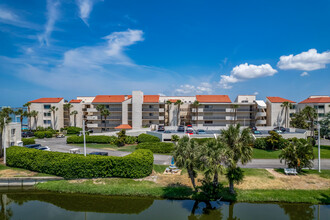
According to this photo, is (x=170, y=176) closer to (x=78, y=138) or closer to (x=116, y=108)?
(x=78, y=138)

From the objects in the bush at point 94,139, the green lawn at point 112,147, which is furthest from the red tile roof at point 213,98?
the bush at point 94,139

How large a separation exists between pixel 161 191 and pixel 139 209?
3434mm

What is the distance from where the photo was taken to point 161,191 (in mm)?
21781

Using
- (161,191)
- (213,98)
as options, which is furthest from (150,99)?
(161,191)

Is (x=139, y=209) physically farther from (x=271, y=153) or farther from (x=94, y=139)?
(x=94, y=139)

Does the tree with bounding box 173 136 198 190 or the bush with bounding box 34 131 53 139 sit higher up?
the tree with bounding box 173 136 198 190

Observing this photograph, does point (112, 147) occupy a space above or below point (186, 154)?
below

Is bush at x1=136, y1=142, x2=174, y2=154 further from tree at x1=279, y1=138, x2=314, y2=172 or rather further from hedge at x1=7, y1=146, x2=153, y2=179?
tree at x1=279, y1=138, x2=314, y2=172

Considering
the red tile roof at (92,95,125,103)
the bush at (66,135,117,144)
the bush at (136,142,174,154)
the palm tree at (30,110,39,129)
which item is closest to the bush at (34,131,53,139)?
the bush at (66,135,117,144)

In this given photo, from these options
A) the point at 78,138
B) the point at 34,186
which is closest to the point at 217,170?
the point at 34,186

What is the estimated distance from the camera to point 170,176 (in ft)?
84.9

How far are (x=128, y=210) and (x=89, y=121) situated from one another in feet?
172

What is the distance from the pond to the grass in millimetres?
622

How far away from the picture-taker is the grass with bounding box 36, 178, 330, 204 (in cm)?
1997
